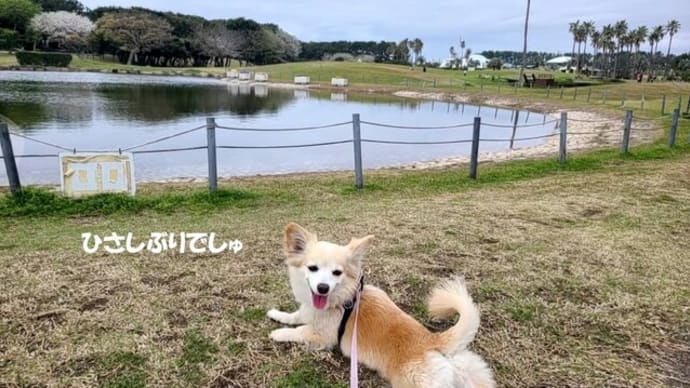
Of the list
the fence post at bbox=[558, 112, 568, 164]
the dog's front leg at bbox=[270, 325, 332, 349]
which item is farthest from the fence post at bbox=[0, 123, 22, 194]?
the fence post at bbox=[558, 112, 568, 164]

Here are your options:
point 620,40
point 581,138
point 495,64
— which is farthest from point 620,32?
point 581,138

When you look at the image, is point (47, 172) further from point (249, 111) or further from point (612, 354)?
point (249, 111)

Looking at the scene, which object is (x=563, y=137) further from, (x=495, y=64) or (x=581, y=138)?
(x=495, y=64)

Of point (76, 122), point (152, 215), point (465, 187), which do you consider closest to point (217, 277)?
point (152, 215)

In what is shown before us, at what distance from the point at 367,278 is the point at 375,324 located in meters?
1.07

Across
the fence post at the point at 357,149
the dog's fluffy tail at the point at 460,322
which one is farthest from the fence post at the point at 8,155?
the dog's fluffy tail at the point at 460,322

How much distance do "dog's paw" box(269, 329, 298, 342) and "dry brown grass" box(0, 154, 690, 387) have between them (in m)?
0.07

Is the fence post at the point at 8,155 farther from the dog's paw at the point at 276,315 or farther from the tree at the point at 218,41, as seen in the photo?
the tree at the point at 218,41

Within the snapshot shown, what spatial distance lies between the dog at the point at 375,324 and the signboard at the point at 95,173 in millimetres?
4084

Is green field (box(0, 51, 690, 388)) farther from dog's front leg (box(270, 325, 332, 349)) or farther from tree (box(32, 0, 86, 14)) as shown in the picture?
tree (box(32, 0, 86, 14))

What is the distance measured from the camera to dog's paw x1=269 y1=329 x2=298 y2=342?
2.34 m

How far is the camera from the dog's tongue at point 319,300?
2027mm

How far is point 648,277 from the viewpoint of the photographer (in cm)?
336

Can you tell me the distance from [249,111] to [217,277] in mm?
17904
